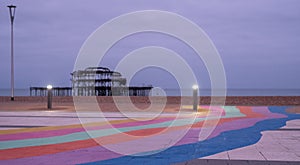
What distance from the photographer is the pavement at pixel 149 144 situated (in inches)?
293

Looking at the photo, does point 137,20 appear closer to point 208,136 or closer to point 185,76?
point 185,76

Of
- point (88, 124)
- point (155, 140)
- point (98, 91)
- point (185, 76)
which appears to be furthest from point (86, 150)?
point (98, 91)

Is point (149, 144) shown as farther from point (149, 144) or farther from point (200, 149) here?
point (200, 149)

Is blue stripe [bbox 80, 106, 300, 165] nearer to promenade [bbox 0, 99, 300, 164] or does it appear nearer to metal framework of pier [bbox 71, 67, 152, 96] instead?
promenade [bbox 0, 99, 300, 164]

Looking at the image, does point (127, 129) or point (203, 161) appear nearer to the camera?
point (203, 161)

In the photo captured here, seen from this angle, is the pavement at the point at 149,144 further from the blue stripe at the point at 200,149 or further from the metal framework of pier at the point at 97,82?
Answer: the metal framework of pier at the point at 97,82

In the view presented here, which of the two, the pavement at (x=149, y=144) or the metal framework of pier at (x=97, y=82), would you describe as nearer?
the pavement at (x=149, y=144)

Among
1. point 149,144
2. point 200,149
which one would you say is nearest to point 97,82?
point 149,144

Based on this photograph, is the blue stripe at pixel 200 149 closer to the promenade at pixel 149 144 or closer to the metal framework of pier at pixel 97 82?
the promenade at pixel 149 144

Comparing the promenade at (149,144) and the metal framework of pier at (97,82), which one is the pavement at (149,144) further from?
the metal framework of pier at (97,82)

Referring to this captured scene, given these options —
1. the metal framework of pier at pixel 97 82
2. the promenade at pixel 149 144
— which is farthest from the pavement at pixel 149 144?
the metal framework of pier at pixel 97 82

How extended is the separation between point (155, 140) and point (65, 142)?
94.0 inches

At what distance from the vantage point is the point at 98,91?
76.1m

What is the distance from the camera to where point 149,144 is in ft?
30.8
